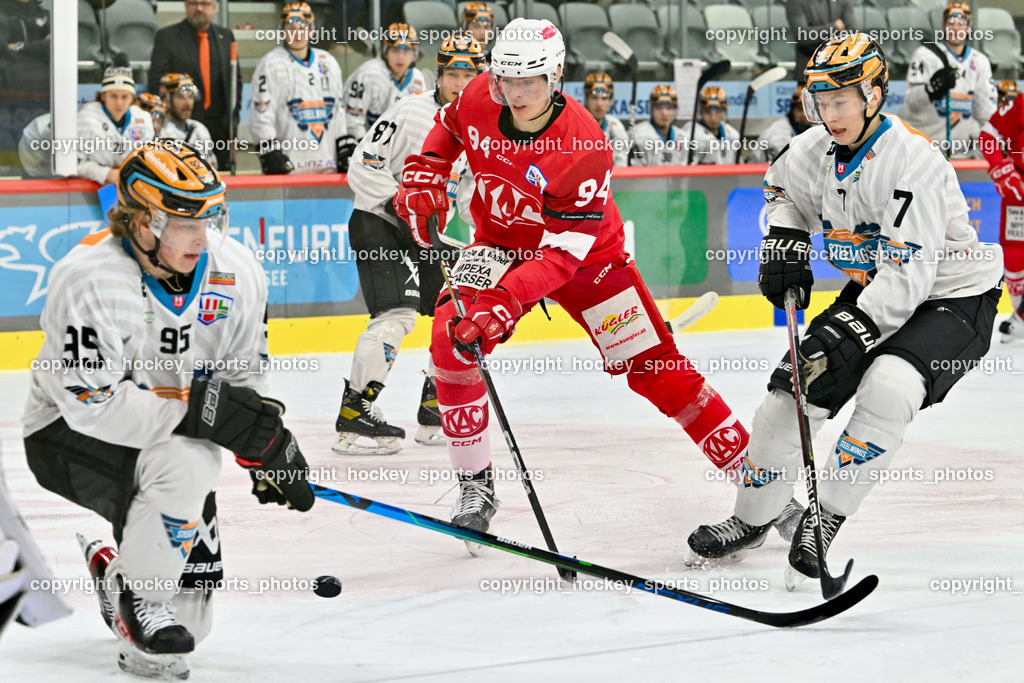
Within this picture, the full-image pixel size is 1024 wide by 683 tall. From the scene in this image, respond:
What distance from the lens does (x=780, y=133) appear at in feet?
30.8

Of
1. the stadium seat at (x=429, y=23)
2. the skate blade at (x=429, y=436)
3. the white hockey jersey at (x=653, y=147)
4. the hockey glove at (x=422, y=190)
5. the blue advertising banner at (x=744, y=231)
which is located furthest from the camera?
the white hockey jersey at (x=653, y=147)

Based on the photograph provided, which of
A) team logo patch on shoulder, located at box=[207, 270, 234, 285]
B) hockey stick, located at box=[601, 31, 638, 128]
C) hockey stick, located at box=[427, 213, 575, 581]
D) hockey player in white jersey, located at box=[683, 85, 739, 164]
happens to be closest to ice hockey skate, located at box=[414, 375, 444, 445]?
→ hockey stick, located at box=[427, 213, 575, 581]

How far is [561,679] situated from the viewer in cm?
291

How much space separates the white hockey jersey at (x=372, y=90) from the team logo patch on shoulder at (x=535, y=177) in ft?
14.0

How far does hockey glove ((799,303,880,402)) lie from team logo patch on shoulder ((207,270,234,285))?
1.45m

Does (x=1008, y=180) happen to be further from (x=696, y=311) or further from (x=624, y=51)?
(x=624, y=51)

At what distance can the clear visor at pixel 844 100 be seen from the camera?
3475 millimetres

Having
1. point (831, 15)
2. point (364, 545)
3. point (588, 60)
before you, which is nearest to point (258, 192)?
point (588, 60)

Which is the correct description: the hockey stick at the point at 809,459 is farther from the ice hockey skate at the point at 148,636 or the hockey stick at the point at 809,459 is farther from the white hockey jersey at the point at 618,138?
the white hockey jersey at the point at 618,138

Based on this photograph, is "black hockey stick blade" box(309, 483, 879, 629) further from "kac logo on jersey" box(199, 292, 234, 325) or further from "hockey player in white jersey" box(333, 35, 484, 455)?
"hockey player in white jersey" box(333, 35, 484, 455)

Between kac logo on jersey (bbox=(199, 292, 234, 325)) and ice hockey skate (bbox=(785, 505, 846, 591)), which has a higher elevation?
kac logo on jersey (bbox=(199, 292, 234, 325))

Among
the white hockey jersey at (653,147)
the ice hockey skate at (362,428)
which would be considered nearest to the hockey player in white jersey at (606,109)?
the white hockey jersey at (653,147)

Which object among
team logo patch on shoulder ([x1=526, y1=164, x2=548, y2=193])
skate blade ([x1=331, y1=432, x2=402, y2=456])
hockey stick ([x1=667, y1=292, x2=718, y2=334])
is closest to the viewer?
team logo patch on shoulder ([x1=526, y1=164, x2=548, y2=193])

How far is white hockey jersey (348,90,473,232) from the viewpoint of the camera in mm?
5355
